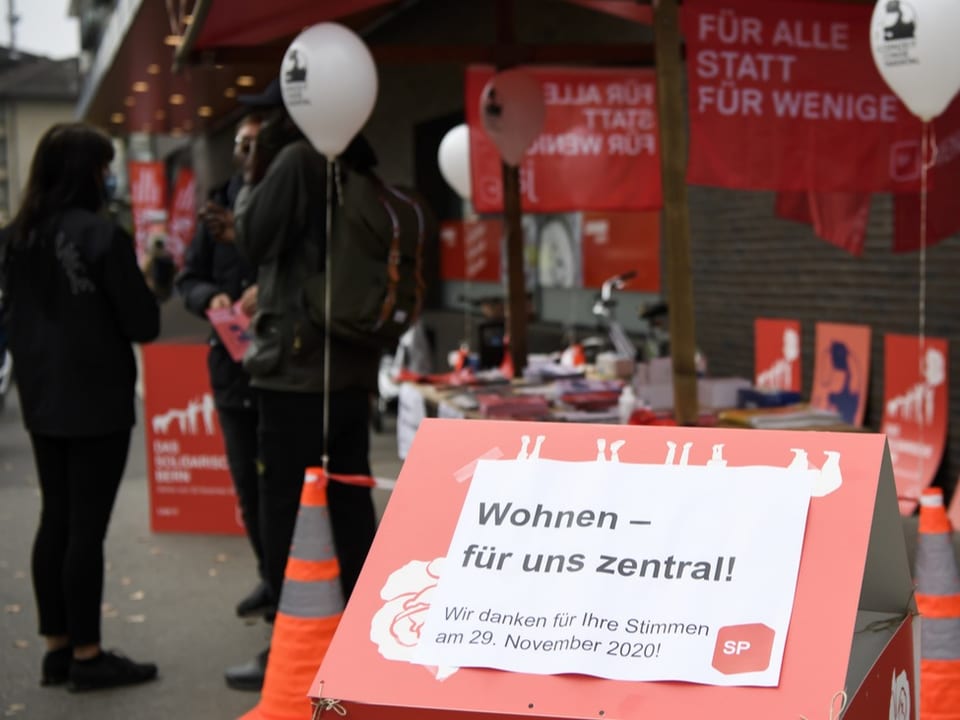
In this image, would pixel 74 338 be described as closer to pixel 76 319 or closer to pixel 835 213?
pixel 76 319

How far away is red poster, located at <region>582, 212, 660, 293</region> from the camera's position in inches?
408

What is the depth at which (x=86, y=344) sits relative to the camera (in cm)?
441

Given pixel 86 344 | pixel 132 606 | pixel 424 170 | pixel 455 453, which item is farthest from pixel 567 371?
pixel 424 170

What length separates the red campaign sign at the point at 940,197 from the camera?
5.45 m

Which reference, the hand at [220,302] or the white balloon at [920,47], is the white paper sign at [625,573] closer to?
the white balloon at [920,47]

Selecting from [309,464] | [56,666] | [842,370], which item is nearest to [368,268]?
[309,464]

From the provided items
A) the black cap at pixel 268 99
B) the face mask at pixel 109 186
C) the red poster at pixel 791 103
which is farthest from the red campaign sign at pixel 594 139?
the face mask at pixel 109 186

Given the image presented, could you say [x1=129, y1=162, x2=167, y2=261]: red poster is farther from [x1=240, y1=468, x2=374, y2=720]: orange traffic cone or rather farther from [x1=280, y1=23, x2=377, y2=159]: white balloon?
[x1=240, y1=468, x2=374, y2=720]: orange traffic cone

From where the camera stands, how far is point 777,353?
9.05 metres

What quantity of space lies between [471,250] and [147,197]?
10707 millimetres

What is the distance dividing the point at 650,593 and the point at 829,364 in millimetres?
7057

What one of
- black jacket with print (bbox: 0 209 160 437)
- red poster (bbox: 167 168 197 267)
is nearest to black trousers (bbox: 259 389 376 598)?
black jacket with print (bbox: 0 209 160 437)

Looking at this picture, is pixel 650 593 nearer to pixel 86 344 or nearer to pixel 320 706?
pixel 320 706

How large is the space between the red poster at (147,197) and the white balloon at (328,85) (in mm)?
18098
